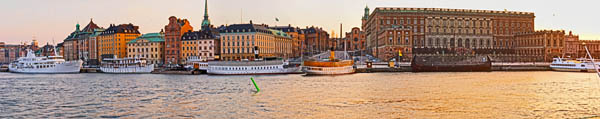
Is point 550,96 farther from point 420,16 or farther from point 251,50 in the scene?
point 420,16

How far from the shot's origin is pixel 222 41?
4943 inches

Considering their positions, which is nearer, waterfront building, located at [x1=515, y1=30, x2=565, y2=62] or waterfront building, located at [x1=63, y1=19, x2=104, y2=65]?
waterfront building, located at [x1=515, y1=30, x2=565, y2=62]

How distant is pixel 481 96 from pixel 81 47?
6487 inches

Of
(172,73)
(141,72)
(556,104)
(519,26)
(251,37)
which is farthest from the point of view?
(519,26)

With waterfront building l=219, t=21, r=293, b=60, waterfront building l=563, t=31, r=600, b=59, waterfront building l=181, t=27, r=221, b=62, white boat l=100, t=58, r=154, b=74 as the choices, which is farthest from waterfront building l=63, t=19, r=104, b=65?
waterfront building l=563, t=31, r=600, b=59

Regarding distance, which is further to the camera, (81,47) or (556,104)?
(81,47)

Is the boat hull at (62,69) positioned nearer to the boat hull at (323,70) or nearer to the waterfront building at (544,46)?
the boat hull at (323,70)

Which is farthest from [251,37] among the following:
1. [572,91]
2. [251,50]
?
[572,91]

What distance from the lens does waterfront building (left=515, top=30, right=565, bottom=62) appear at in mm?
127188

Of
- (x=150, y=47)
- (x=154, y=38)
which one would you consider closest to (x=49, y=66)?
(x=150, y=47)

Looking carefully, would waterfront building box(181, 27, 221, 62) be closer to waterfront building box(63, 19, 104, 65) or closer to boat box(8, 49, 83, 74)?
boat box(8, 49, 83, 74)

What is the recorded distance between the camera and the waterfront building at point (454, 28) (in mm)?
→ 136500

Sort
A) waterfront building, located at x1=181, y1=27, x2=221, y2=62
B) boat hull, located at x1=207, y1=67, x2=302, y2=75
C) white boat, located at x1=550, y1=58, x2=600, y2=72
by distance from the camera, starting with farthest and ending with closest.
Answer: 1. waterfront building, located at x1=181, y1=27, x2=221, y2=62
2. white boat, located at x1=550, y1=58, x2=600, y2=72
3. boat hull, located at x1=207, y1=67, x2=302, y2=75

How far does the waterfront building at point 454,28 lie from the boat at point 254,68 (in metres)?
52.4
